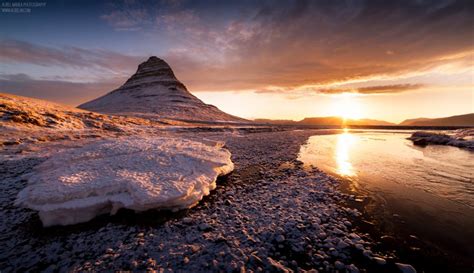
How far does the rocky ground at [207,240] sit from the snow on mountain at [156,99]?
8706 centimetres

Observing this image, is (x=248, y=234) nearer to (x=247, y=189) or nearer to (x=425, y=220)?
(x=247, y=189)

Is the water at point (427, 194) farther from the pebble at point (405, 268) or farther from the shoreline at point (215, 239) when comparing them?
the pebble at point (405, 268)

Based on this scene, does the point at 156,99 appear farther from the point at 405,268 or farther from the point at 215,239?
the point at 405,268

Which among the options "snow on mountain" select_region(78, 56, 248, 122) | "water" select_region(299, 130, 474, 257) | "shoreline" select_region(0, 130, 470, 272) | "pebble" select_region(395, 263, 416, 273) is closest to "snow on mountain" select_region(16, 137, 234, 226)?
"shoreline" select_region(0, 130, 470, 272)

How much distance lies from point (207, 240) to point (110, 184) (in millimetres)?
3876

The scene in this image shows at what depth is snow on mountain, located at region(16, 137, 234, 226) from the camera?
557cm

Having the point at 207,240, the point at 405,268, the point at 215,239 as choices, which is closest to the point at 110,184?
the point at 207,240

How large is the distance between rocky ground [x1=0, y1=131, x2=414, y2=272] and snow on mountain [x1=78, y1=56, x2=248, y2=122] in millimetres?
87057

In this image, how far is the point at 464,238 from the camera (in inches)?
207

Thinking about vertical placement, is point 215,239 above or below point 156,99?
below

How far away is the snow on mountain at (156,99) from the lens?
9988 centimetres

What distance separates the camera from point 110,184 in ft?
20.8

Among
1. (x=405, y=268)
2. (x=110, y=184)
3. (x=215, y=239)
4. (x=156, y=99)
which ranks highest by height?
(x=156, y=99)

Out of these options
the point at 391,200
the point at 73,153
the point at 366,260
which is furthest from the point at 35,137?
the point at 391,200
